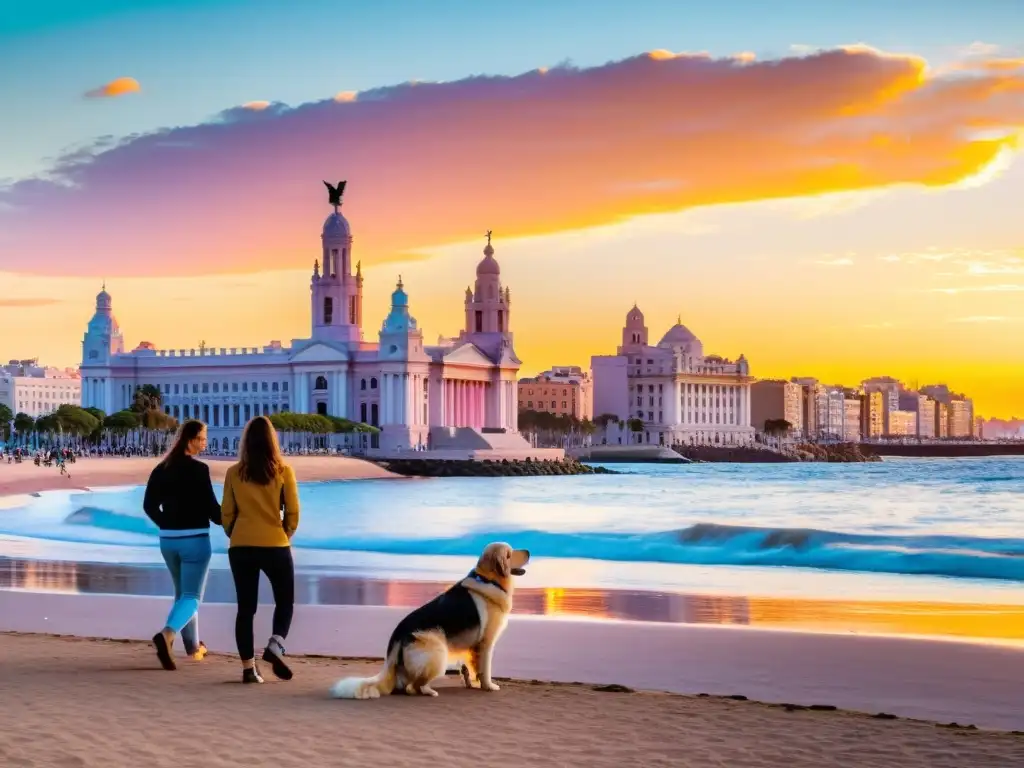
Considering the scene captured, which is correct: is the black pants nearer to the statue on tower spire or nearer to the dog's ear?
the dog's ear

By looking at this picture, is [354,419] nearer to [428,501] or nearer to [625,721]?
[428,501]

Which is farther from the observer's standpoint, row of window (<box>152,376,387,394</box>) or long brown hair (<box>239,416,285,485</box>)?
row of window (<box>152,376,387,394</box>)

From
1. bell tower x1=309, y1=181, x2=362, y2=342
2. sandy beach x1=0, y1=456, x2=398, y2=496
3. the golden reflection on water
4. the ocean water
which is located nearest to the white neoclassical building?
bell tower x1=309, y1=181, x2=362, y2=342

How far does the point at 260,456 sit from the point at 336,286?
142 meters

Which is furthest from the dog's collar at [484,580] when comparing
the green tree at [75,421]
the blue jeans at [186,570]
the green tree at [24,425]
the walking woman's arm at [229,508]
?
the green tree at [24,425]

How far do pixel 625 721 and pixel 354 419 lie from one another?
453ft

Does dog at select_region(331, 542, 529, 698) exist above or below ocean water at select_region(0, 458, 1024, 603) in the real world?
above

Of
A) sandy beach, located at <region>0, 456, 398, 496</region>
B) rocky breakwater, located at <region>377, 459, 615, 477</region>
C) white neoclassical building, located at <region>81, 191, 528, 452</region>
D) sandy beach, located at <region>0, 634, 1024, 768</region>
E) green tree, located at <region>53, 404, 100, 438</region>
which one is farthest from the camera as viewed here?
white neoclassical building, located at <region>81, 191, 528, 452</region>

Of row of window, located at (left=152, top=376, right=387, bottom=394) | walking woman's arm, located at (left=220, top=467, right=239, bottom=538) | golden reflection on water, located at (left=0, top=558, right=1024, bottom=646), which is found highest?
row of window, located at (left=152, top=376, right=387, bottom=394)

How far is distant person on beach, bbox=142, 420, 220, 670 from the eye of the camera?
36.3ft

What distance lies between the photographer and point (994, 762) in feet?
26.6

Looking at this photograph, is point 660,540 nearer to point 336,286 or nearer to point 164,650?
point 164,650

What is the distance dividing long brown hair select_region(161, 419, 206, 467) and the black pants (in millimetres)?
939

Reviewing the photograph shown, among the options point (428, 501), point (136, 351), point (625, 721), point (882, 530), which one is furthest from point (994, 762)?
point (136, 351)
